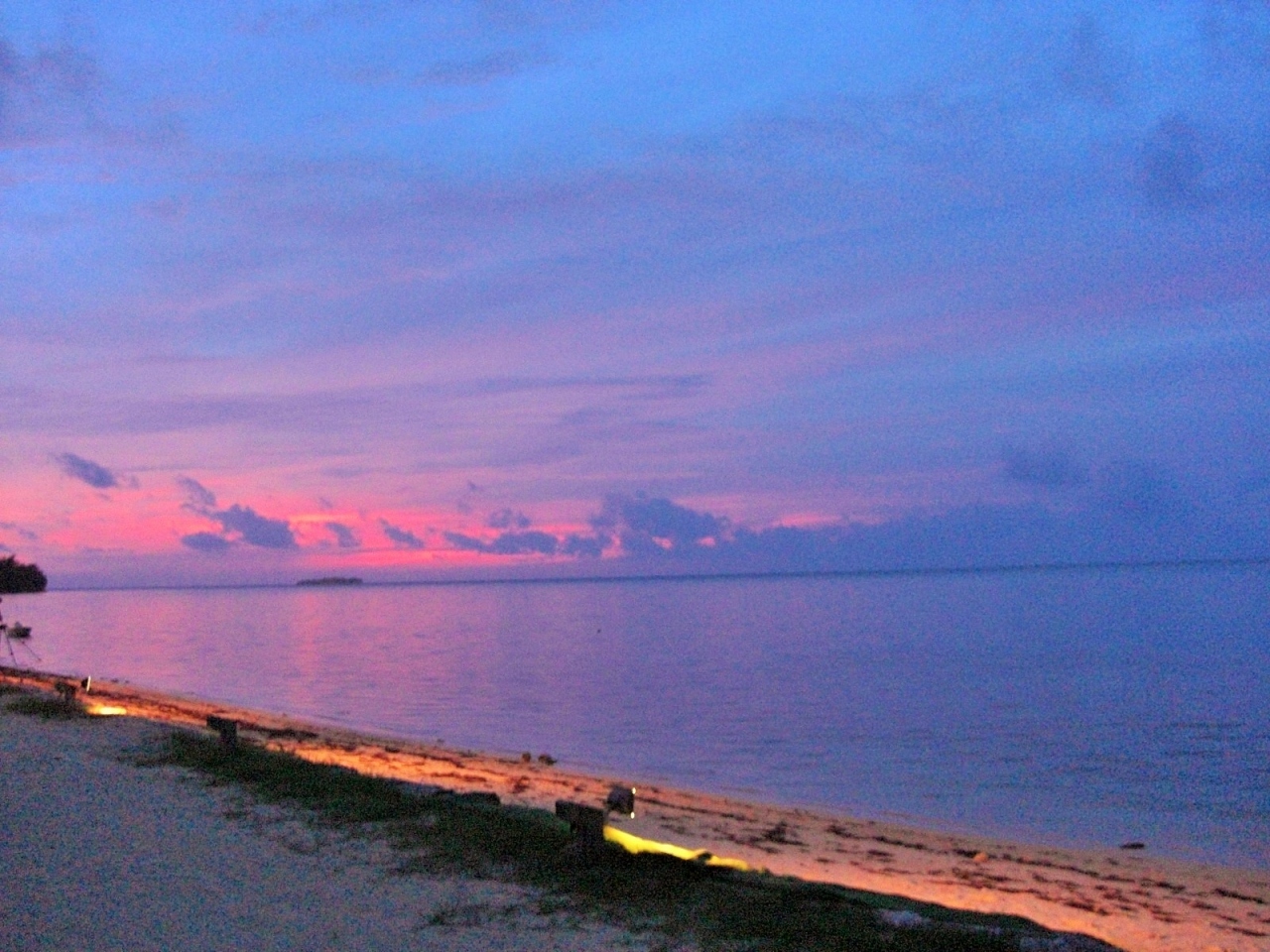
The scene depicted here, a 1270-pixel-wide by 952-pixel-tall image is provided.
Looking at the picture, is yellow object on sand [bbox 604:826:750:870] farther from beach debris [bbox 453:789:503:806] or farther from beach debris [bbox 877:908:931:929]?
beach debris [bbox 453:789:503:806]

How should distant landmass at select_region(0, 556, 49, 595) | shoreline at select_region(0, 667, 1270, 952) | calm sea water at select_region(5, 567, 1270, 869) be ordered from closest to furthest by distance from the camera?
shoreline at select_region(0, 667, 1270, 952)
calm sea water at select_region(5, 567, 1270, 869)
distant landmass at select_region(0, 556, 49, 595)

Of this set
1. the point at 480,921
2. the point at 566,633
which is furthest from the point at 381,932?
the point at 566,633

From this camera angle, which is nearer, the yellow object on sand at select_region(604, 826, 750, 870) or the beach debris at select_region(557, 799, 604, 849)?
the yellow object on sand at select_region(604, 826, 750, 870)

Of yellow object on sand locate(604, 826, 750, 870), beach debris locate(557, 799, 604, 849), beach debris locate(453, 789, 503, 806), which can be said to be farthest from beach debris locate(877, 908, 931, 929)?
beach debris locate(453, 789, 503, 806)

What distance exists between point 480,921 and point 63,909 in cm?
259

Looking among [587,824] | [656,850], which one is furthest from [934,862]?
[587,824]

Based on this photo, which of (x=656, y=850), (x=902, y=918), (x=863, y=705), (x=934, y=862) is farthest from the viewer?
(x=863, y=705)

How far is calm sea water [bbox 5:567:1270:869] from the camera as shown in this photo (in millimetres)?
16875

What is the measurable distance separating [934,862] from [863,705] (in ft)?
54.6

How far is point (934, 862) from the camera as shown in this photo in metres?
12.0

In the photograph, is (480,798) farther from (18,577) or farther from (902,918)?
(18,577)

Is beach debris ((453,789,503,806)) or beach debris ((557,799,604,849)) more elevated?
beach debris ((557,799,604,849))

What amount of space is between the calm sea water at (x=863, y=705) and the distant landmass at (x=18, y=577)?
13.8m

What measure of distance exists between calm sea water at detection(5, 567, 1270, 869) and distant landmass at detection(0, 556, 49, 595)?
13.8 meters
